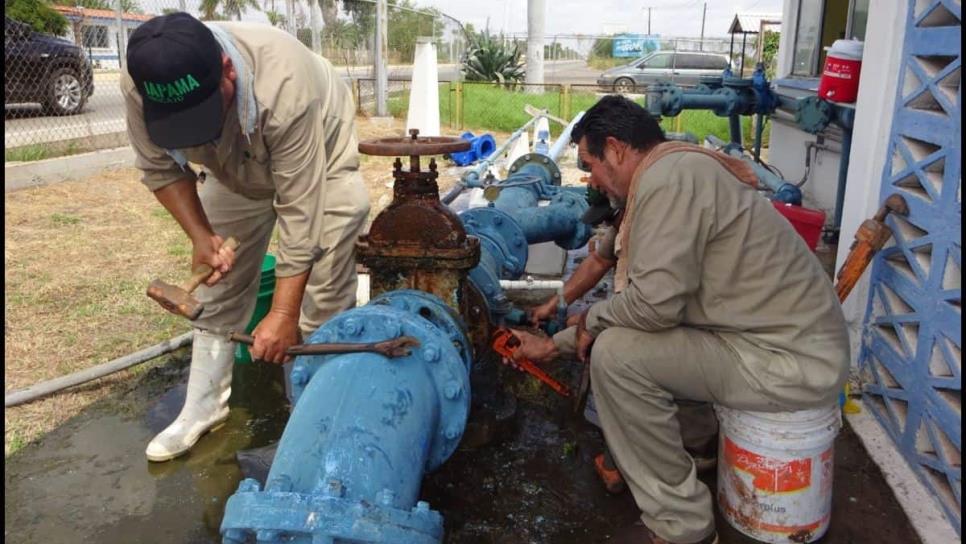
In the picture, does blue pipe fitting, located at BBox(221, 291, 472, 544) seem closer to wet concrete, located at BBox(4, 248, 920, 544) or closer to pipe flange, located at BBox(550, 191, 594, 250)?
wet concrete, located at BBox(4, 248, 920, 544)

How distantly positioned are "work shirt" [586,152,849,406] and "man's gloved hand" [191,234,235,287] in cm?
141

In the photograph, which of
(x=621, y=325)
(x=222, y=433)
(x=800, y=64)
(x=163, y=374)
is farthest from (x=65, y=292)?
(x=800, y=64)

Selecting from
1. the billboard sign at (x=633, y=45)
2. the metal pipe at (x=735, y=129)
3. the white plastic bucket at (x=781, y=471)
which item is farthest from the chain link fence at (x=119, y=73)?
the billboard sign at (x=633, y=45)

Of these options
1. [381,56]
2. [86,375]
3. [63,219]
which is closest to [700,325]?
[86,375]

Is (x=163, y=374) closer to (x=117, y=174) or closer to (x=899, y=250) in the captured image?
(x=899, y=250)

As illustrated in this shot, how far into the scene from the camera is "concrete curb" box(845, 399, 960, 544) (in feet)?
8.17

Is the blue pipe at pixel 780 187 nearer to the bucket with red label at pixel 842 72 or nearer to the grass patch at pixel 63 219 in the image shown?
the bucket with red label at pixel 842 72

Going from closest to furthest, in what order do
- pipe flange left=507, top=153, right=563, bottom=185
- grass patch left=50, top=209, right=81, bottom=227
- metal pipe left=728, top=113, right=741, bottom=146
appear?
pipe flange left=507, top=153, right=563, bottom=185 < grass patch left=50, top=209, right=81, bottom=227 < metal pipe left=728, top=113, right=741, bottom=146

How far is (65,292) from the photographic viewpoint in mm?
4859

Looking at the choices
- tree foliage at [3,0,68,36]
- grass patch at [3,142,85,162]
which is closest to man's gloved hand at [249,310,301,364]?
grass patch at [3,142,85,162]

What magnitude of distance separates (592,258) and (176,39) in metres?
1.89

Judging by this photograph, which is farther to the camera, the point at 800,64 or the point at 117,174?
the point at 117,174

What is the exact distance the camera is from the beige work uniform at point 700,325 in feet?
7.39

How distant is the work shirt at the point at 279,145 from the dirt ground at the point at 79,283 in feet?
4.63
